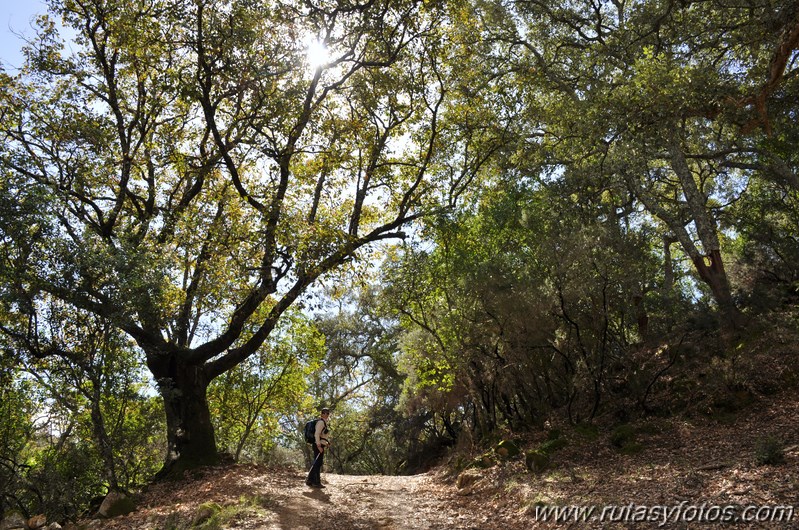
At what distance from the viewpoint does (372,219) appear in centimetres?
1545

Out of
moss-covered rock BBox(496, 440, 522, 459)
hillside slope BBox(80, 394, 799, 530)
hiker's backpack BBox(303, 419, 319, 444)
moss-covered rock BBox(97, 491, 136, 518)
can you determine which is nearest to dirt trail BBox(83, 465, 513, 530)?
hillside slope BBox(80, 394, 799, 530)

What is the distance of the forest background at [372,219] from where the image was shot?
9.43 metres

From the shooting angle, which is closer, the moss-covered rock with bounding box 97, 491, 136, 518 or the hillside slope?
the hillside slope

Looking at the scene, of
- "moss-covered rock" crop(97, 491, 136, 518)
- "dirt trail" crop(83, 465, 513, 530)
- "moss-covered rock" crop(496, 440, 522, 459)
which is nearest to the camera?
"dirt trail" crop(83, 465, 513, 530)

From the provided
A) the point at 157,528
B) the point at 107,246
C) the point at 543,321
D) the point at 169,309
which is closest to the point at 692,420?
the point at 543,321

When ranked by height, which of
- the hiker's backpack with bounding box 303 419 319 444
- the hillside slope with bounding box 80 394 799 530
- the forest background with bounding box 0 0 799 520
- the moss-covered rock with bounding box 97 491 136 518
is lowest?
the hillside slope with bounding box 80 394 799 530

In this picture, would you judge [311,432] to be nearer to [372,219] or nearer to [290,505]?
[290,505]

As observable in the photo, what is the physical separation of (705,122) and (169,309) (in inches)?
748

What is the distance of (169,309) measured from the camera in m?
11.3

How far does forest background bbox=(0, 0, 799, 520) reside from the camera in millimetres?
9430

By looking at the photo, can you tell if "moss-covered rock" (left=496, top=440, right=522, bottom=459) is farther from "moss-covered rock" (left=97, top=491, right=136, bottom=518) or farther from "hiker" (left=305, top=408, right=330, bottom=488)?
"moss-covered rock" (left=97, top=491, right=136, bottom=518)

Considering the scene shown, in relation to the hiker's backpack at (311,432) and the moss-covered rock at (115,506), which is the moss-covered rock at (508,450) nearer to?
the hiker's backpack at (311,432)

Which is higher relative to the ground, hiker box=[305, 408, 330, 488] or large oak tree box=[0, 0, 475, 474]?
large oak tree box=[0, 0, 475, 474]

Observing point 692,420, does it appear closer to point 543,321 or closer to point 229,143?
point 543,321
